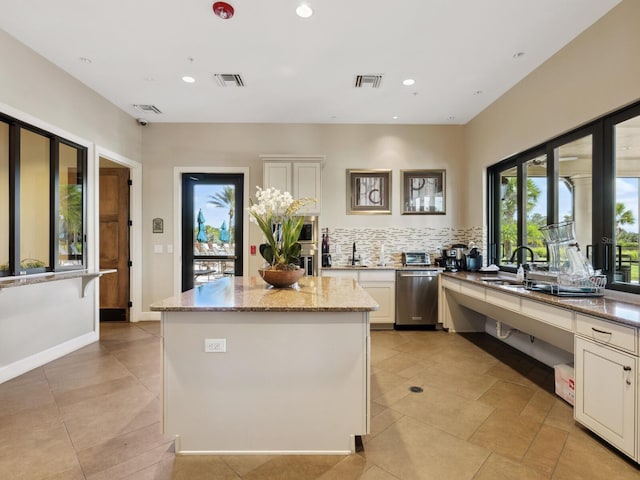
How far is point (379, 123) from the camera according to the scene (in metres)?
4.99

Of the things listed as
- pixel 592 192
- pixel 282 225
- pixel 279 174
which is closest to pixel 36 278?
pixel 282 225

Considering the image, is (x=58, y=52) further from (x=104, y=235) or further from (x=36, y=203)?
(x=104, y=235)

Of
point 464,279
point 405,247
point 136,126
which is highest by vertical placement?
point 136,126

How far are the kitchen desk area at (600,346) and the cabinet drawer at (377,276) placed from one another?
1.78 m

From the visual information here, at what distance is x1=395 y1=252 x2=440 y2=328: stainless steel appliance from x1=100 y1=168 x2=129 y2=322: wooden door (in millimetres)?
4209

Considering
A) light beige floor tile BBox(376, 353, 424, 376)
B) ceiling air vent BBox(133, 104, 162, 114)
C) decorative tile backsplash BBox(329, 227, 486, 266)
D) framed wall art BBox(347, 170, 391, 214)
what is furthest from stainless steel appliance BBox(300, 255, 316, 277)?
ceiling air vent BBox(133, 104, 162, 114)

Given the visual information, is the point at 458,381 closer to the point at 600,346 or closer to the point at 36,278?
the point at 600,346

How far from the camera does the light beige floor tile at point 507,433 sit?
194 cm

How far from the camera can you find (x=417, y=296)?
4.48 meters

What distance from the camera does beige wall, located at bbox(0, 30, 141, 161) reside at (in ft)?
9.59

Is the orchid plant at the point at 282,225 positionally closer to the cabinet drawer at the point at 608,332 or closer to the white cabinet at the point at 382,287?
the cabinet drawer at the point at 608,332

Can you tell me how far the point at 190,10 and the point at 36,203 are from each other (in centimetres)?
259

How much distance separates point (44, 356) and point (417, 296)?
448 cm

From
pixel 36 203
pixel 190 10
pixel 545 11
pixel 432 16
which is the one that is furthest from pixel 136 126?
pixel 545 11
